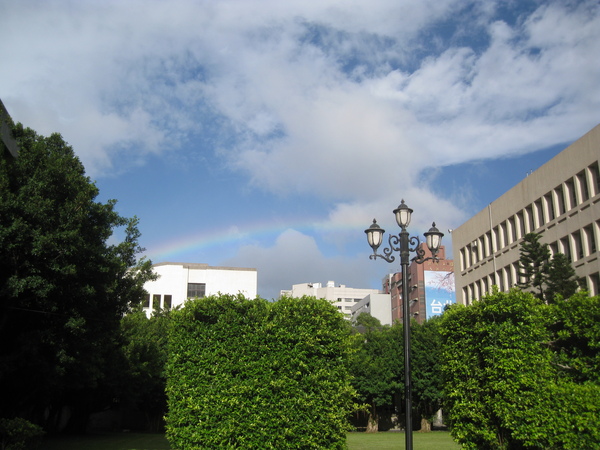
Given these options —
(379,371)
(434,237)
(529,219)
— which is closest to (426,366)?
(379,371)

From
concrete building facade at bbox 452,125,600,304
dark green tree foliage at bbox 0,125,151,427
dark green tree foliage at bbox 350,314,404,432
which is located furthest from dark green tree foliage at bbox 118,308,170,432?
concrete building facade at bbox 452,125,600,304

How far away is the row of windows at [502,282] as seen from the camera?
31.0 metres

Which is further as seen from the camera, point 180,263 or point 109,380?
point 180,263

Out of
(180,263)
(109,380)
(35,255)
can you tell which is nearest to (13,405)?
(35,255)

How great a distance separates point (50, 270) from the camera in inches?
570

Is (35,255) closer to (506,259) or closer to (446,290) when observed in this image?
(506,259)

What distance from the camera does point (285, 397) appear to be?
1289 centimetres

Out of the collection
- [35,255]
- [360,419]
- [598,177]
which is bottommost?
[360,419]

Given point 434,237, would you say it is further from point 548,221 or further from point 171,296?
point 171,296

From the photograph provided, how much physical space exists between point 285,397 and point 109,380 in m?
17.8

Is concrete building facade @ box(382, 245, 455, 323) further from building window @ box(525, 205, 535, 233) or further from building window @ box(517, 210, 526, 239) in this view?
building window @ box(525, 205, 535, 233)

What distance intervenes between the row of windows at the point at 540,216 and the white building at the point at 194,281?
31.1 meters

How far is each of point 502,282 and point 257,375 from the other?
3275cm

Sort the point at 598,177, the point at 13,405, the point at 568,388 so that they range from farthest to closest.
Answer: the point at 598,177 → the point at 13,405 → the point at 568,388
